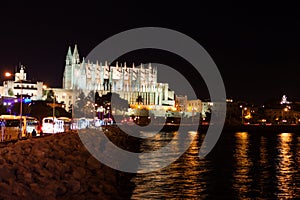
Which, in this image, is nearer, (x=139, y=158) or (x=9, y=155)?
(x=9, y=155)

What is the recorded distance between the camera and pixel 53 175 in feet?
47.8

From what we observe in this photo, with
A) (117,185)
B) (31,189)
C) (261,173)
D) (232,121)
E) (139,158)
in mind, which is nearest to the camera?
(31,189)

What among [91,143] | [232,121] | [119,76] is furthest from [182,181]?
[119,76]

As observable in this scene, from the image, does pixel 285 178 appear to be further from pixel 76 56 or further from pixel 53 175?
pixel 76 56

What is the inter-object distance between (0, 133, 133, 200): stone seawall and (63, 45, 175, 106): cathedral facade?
10610 centimetres

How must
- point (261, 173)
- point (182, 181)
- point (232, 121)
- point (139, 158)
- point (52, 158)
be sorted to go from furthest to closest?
point (232, 121), point (139, 158), point (261, 173), point (182, 181), point (52, 158)

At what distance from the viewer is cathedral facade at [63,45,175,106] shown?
12612 centimetres

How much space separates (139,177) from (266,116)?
117130 mm

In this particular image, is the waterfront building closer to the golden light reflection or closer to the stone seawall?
the golden light reflection

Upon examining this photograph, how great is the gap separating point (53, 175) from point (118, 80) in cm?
11694

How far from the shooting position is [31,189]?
12547 millimetres

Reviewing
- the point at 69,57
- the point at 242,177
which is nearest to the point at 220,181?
the point at 242,177

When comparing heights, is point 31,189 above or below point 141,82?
below

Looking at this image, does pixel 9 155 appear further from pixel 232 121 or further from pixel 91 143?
pixel 232 121
